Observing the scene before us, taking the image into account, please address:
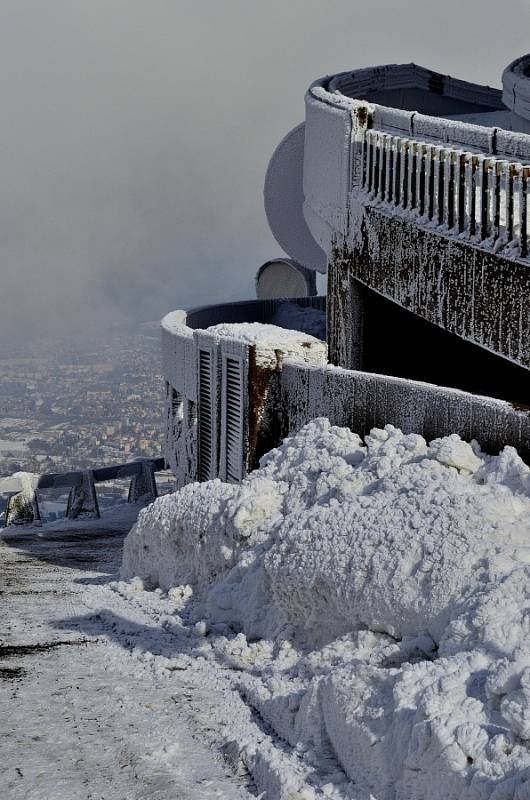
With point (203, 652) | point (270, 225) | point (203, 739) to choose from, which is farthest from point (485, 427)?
point (270, 225)

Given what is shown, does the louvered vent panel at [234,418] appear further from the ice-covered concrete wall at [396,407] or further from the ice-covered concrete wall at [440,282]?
the ice-covered concrete wall at [440,282]

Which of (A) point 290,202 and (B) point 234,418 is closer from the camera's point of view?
(B) point 234,418

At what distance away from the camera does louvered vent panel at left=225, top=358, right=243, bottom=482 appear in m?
11.4

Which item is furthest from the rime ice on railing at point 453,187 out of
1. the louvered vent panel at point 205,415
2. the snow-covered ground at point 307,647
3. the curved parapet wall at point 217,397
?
the louvered vent panel at point 205,415

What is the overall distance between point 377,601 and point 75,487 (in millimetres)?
13070

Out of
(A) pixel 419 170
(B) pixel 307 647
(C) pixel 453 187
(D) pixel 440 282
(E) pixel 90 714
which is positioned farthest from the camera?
(A) pixel 419 170

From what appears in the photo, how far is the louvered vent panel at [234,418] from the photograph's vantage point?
11367mm

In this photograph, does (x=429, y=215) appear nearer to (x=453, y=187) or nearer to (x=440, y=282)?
(x=453, y=187)

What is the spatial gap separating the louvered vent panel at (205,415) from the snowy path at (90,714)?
3806 mm

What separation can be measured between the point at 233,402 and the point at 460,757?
7.16 meters

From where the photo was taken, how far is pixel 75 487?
18969 mm

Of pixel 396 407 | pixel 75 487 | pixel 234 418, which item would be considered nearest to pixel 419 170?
pixel 234 418

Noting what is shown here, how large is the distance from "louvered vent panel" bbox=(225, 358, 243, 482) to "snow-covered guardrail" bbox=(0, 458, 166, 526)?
6695 millimetres

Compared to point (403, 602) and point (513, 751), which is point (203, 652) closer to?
point (403, 602)
